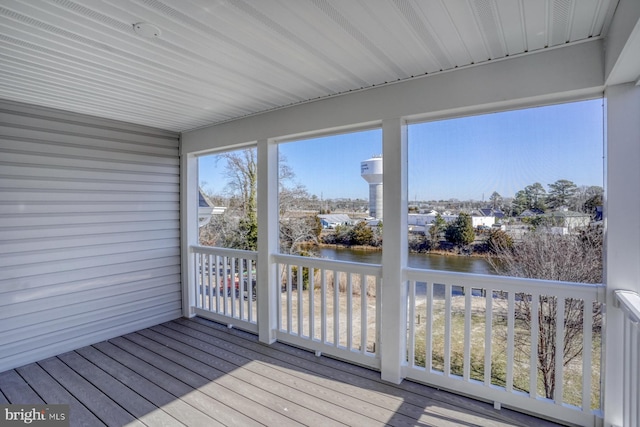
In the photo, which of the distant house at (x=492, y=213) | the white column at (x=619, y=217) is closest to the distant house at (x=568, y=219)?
the white column at (x=619, y=217)

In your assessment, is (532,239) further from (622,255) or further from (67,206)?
(67,206)

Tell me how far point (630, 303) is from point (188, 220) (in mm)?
4215

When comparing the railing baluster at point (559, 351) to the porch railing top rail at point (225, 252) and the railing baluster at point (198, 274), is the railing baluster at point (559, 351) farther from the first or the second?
the railing baluster at point (198, 274)

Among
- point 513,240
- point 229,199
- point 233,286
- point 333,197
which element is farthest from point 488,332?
point 229,199

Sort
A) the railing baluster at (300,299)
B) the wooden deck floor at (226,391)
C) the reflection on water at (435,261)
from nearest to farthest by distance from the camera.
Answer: the wooden deck floor at (226,391), the reflection on water at (435,261), the railing baluster at (300,299)

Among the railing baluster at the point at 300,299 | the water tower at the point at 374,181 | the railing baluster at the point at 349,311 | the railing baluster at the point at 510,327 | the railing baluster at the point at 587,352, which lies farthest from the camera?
the railing baluster at the point at 300,299

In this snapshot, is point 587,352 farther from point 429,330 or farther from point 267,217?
point 267,217

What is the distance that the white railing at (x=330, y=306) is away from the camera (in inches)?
115

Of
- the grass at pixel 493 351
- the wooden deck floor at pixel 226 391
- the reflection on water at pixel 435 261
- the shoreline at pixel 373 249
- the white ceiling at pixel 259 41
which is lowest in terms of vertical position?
the wooden deck floor at pixel 226 391

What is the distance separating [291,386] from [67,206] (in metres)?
2.86

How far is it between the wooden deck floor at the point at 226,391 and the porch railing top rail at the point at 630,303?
37.8 inches

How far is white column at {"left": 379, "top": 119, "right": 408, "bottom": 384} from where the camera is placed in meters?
2.64

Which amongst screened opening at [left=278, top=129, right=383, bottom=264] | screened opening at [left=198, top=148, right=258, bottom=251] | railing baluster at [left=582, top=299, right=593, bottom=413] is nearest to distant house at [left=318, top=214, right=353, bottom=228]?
screened opening at [left=278, top=129, right=383, bottom=264]

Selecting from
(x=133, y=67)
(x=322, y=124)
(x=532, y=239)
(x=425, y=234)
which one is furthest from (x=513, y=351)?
(x=133, y=67)
